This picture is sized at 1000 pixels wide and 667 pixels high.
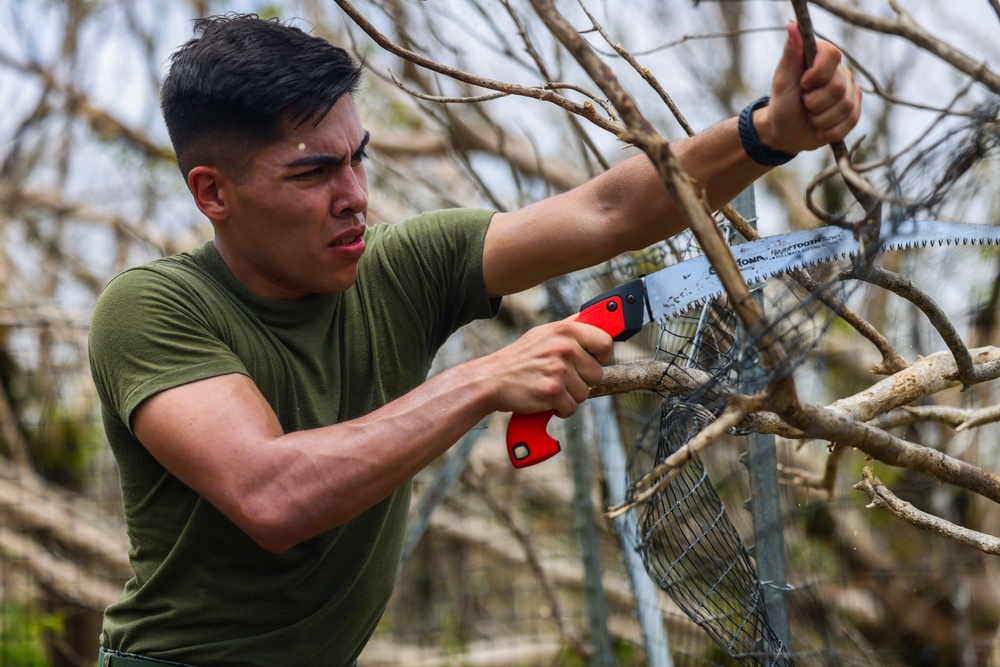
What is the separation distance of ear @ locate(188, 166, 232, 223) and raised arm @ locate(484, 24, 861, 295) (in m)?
0.58

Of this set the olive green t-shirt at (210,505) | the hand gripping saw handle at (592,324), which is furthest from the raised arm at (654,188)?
the hand gripping saw handle at (592,324)

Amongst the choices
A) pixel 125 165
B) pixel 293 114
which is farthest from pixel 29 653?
pixel 293 114

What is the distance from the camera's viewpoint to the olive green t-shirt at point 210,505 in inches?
71.0

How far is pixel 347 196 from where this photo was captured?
1961 mm

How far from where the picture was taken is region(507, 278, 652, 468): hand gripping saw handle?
5.66 ft

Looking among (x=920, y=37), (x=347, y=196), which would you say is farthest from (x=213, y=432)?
(x=920, y=37)

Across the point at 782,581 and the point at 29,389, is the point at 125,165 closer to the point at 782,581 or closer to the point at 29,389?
the point at 29,389

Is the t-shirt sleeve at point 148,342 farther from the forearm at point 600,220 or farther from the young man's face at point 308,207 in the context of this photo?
the forearm at point 600,220

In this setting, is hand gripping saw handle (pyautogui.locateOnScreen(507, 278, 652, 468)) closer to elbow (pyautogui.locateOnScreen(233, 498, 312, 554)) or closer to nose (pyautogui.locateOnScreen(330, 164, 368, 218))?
elbow (pyautogui.locateOnScreen(233, 498, 312, 554))

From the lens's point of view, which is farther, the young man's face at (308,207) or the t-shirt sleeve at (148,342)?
the young man's face at (308,207)

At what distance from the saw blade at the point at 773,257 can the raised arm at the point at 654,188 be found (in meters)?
0.14

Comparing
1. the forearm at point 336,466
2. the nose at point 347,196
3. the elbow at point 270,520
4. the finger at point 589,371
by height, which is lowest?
the elbow at point 270,520

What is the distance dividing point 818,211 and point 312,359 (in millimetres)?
1069

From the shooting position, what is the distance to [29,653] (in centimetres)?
549
